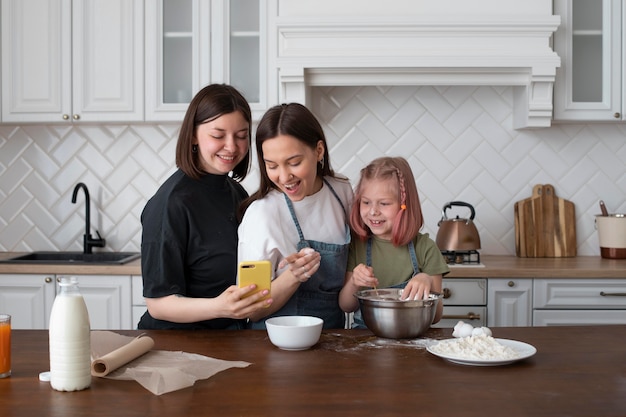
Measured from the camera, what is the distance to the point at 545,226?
146 inches

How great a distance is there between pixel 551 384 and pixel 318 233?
84 cm

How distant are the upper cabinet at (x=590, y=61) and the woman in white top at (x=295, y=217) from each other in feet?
5.90

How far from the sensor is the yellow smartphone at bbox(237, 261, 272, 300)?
171cm

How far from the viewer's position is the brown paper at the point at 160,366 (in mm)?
1450

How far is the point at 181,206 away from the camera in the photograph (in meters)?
2.05

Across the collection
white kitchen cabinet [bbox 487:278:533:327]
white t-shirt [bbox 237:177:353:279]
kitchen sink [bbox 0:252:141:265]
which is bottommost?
white kitchen cabinet [bbox 487:278:533:327]

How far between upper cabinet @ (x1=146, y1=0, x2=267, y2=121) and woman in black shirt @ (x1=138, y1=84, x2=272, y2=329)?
4.35 ft

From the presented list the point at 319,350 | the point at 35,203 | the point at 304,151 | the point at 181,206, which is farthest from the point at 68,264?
the point at 319,350

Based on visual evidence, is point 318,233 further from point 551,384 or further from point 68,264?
point 68,264

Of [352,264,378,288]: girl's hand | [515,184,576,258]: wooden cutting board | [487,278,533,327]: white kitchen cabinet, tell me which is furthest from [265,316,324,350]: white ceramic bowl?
[515,184,576,258]: wooden cutting board

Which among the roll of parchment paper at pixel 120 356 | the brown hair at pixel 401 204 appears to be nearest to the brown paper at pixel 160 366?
the roll of parchment paper at pixel 120 356

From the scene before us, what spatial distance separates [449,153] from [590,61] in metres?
0.81

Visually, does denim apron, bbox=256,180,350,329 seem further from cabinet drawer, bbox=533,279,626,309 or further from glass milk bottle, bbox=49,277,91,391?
cabinet drawer, bbox=533,279,626,309

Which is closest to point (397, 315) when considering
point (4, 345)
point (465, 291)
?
point (4, 345)
